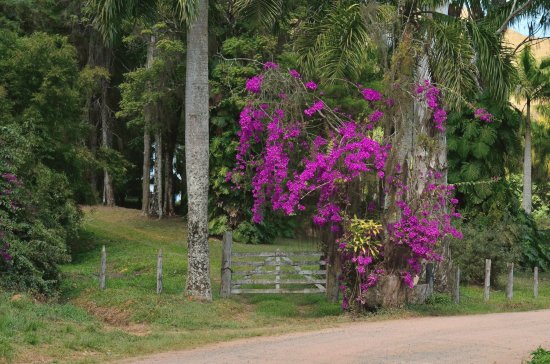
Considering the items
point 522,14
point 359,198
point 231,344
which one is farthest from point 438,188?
point 522,14

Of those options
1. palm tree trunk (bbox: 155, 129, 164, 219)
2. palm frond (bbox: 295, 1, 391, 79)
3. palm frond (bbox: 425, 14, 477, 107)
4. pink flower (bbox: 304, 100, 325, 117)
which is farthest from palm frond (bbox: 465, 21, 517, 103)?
palm tree trunk (bbox: 155, 129, 164, 219)

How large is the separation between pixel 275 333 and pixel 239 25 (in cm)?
2517

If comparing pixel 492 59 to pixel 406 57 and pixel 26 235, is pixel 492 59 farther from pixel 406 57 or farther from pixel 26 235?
pixel 26 235

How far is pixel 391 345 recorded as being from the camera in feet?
44.2

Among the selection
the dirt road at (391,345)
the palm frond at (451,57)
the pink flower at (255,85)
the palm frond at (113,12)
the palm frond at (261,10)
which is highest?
the palm frond at (261,10)

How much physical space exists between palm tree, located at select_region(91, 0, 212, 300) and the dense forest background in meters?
0.53

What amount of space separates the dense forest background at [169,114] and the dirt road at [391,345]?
20.4 feet

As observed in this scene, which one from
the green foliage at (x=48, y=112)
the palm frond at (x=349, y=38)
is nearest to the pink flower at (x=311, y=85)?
the palm frond at (x=349, y=38)

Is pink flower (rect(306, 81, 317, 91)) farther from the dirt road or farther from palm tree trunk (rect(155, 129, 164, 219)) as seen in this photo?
palm tree trunk (rect(155, 129, 164, 219))

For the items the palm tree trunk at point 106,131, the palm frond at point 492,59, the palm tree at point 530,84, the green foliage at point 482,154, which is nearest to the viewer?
the palm frond at point 492,59

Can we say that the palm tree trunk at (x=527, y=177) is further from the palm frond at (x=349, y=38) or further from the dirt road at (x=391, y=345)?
the dirt road at (x=391, y=345)

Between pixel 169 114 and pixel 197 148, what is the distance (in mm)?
22290

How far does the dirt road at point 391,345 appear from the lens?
12.3m

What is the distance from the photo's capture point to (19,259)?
18.8 m
